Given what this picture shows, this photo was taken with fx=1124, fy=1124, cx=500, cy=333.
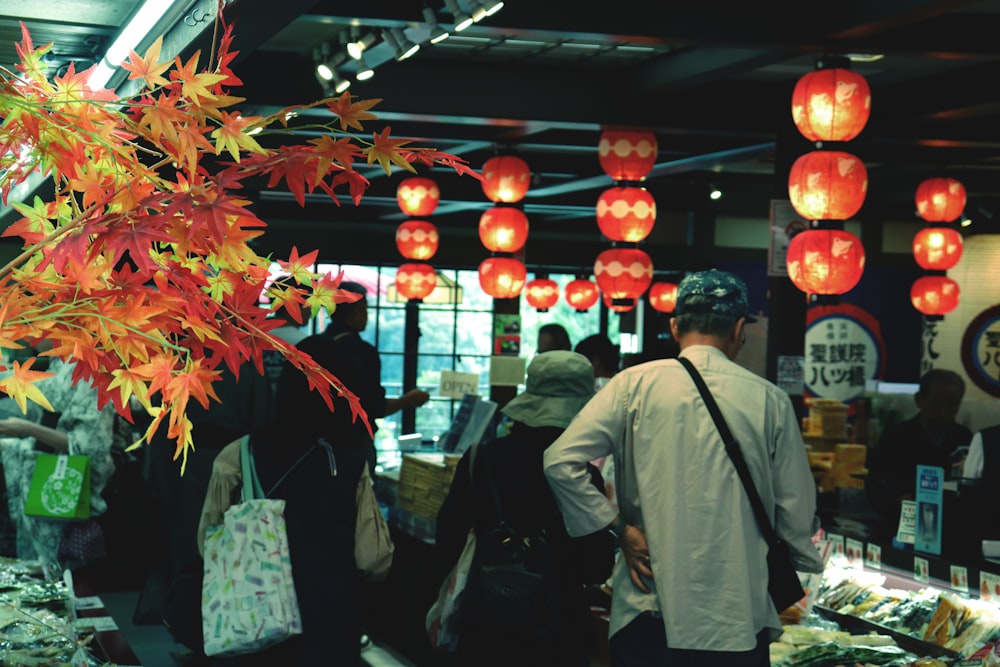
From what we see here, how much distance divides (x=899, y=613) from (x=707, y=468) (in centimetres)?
171

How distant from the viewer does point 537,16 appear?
5266mm

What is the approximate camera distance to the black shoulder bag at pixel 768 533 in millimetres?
2930

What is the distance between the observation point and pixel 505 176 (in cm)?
835

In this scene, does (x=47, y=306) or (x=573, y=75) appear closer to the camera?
(x=47, y=306)

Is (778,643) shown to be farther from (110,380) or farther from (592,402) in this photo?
(110,380)

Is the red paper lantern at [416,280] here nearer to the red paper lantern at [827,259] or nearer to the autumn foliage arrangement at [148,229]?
the red paper lantern at [827,259]

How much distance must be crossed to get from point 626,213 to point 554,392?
170 inches

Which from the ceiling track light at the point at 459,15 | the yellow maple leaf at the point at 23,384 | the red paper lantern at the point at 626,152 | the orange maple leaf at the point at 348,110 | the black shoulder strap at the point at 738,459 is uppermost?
the ceiling track light at the point at 459,15

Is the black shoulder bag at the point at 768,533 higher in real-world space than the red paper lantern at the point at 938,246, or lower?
lower

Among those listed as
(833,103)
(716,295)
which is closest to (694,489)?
(716,295)

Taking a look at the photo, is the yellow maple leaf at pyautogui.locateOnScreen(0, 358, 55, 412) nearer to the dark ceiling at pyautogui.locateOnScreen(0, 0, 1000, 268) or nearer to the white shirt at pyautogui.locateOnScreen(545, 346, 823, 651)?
the dark ceiling at pyautogui.locateOnScreen(0, 0, 1000, 268)

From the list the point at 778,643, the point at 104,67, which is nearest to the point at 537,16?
the point at 104,67

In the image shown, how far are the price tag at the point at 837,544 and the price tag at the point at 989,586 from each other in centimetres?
74

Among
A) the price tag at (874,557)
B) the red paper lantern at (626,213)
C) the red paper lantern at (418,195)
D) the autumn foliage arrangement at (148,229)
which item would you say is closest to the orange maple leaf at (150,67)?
the autumn foliage arrangement at (148,229)
